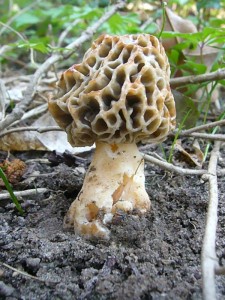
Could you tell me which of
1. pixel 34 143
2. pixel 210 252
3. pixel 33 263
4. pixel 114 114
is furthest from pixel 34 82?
pixel 210 252

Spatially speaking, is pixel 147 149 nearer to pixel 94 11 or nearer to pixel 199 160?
pixel 199 160

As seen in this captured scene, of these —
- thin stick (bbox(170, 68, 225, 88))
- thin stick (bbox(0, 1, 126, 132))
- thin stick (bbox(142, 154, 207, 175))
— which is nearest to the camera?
thin stick (bbox(142, 154, 207, 175))

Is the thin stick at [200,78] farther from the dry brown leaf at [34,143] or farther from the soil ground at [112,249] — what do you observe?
the dry brown leaf at [34,143]

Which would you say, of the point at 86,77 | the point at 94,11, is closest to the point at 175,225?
the point at 86,77

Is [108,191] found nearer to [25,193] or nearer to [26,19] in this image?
[25,193]

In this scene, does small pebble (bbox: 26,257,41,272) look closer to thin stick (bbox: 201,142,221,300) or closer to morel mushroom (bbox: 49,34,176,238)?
morel mushroom (bbox: 49,34,176,238)

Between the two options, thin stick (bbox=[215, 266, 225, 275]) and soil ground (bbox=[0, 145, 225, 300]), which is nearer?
thin stick (bbox=[215, 266, 225, 275])

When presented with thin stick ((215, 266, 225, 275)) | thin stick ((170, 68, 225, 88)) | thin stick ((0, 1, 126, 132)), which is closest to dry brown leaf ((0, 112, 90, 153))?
thin stick ((0, 1, 126, 132))
